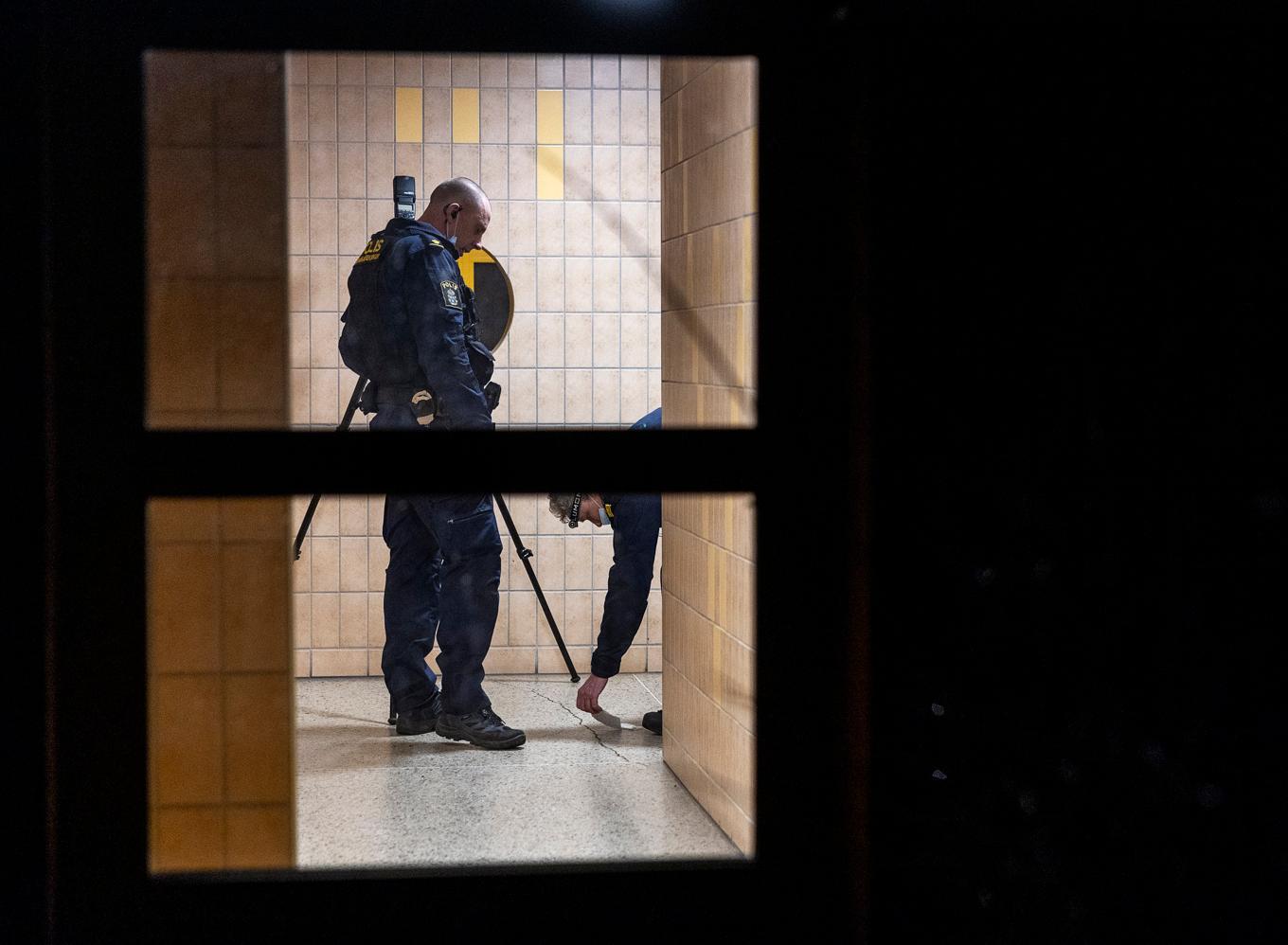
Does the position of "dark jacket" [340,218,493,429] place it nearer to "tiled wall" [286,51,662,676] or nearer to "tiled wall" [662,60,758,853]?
"tiled wall" [662,60,758,853]

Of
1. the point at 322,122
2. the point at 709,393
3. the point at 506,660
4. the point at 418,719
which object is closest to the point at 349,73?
the point at 322,122

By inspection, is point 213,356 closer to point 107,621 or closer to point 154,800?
point 107,621

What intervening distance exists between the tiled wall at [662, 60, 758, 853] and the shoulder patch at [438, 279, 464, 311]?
0.75 m

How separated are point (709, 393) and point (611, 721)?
1.66 metres

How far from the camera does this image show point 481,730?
3.83 m

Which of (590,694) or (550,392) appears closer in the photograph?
(590,694)

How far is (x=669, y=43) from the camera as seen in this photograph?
4.64 ft

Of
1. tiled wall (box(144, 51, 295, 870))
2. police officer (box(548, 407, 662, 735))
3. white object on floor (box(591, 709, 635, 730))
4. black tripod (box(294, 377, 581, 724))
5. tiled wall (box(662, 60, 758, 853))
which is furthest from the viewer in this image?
black tripod (box(294, 377, 581, 724))

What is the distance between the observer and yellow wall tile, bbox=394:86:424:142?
15.9 feet

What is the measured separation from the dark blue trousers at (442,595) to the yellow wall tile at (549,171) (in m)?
1.54

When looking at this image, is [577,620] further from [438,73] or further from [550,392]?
[438,73]

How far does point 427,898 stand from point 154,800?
0.37m

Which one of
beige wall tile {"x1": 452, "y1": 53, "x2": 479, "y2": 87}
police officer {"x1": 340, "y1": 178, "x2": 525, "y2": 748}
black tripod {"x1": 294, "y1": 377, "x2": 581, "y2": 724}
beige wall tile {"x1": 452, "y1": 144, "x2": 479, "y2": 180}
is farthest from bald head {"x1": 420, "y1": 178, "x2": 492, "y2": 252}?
beige wall tile {"x1": 452, "y1": 53, "x2": 479, "y2": 87}

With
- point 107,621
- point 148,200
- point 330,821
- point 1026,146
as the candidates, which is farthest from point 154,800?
point 330,821
